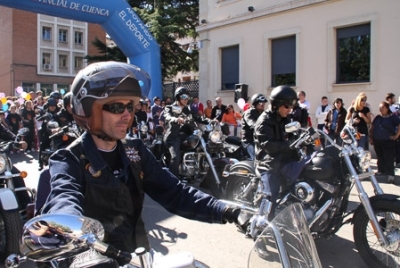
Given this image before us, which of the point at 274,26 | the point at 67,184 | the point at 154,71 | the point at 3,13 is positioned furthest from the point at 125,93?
the point at 3,13

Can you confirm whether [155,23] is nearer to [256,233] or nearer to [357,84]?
[357,84]

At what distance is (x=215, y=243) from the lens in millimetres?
4449

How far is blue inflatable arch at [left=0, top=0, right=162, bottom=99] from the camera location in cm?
1011

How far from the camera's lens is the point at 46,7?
399 inches

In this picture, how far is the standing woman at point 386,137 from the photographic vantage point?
7809 mm

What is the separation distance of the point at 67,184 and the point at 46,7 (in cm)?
969

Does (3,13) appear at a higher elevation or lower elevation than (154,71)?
higher

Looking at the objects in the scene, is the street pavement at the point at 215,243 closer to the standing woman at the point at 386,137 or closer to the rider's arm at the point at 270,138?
the rider's arm at the point at 270,138

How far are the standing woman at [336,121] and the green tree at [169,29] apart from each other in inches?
472

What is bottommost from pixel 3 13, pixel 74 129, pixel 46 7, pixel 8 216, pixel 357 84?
pixel 8 216

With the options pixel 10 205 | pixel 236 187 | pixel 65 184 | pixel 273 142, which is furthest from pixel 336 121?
pixel 65 184

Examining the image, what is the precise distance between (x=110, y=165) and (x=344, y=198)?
271 cm

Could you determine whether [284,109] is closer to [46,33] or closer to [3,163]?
[3,163]

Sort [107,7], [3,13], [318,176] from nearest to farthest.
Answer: [318,176] < [107,7] < [3,13]
